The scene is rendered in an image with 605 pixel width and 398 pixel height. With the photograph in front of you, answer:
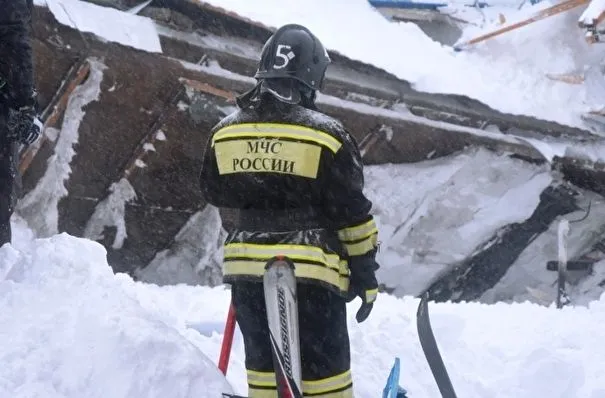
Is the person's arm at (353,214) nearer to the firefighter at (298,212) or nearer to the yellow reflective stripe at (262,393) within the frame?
the firefighter at (298,212)

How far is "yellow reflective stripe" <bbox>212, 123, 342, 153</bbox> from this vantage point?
8.78 feet

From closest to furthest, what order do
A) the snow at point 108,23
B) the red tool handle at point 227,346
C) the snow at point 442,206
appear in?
the red tool handle at point 227,346 → the snow at point 108,23 → the snow at point 442,206

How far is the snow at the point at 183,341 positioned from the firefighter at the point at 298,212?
0.35 m

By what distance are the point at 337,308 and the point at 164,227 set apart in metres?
3.97

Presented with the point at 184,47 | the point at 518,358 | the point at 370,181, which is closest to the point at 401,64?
the point at 370,181

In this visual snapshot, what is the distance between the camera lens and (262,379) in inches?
112

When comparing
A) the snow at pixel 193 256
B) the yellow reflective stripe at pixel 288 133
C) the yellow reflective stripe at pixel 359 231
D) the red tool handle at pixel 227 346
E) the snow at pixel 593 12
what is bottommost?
the snow at pixel 193 256

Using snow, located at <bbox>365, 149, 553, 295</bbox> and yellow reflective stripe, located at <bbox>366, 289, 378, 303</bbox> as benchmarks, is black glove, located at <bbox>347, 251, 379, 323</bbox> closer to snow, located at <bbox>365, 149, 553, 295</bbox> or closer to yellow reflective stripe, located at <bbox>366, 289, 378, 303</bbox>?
yellow reflective stripe, located at <bbox>366, 289, 378, 303</bbox>

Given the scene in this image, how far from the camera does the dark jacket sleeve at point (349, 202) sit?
2.70 metres

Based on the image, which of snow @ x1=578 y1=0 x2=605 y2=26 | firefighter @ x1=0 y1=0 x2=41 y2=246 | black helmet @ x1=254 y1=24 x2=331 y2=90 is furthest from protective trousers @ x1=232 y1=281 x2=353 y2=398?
snow @ x1=578 y1=0 x2=605 y2=26

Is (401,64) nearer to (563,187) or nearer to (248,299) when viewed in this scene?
(563,187)

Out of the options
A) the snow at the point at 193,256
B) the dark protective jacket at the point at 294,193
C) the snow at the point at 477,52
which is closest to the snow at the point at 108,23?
the snow at the point at 477,52

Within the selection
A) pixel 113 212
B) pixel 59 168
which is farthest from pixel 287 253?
pixel 113 212

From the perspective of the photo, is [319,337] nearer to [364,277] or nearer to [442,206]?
[364,277]
